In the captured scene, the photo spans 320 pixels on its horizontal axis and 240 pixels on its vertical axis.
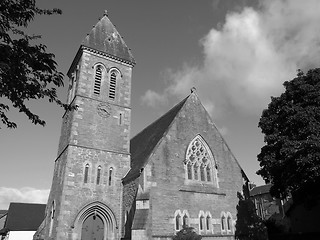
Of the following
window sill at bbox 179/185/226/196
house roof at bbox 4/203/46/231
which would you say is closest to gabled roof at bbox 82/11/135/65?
window sill at bbox 179/185/226/196

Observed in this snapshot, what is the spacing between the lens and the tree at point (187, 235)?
1579 cm

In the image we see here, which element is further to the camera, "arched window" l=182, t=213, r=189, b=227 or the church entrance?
the church entrance

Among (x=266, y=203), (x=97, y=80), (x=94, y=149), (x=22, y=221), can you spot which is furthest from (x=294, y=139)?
(x=266, y=203)

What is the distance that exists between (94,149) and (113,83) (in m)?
7.22

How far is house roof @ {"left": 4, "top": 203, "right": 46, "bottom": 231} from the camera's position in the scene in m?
42.5

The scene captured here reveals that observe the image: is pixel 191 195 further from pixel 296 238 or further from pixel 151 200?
pixel 296 238

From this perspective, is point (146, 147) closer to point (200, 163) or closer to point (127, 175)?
point (127, 175)

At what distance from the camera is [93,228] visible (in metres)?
19.3

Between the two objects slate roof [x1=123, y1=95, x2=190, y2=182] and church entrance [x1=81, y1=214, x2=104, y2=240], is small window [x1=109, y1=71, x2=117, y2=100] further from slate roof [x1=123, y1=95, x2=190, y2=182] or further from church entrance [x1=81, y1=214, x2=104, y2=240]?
church entrance [x1=81, y1=214, x2=104, y2=240]

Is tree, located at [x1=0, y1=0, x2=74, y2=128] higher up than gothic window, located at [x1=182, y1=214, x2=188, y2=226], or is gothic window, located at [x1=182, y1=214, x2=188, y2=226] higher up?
tree, located at [x1=0, y1=0, x2=74, y2=128]

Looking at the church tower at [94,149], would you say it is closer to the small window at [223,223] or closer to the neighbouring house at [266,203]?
the small window at [223,223]

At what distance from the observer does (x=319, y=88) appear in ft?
57.1

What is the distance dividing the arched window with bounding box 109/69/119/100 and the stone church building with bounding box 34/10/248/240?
0.10 meters

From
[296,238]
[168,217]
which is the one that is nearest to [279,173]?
[168,217]
